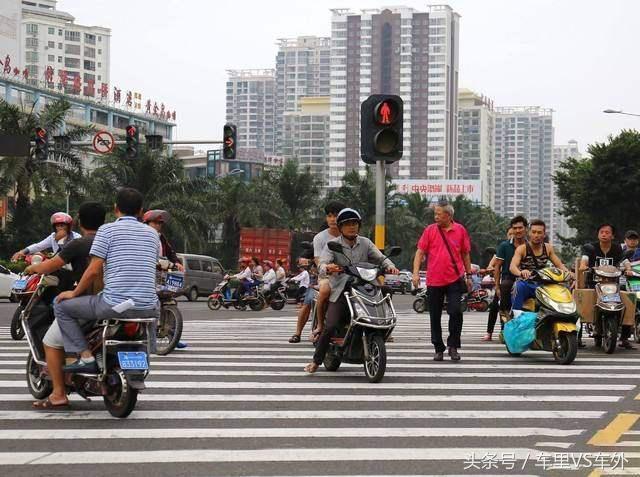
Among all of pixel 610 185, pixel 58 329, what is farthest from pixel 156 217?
pixel 610 185

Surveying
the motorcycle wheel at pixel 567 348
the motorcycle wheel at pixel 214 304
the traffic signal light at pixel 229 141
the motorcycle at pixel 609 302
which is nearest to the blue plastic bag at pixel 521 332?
the motorcycle wheel at pixel 567 348

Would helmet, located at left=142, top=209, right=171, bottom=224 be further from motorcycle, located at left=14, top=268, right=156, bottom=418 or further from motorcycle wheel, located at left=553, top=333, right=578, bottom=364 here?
motorcycle wheel, located at left=553, top=333, right=578, bottom=364

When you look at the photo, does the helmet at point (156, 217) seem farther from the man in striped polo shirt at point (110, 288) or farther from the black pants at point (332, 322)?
the man in striped polo shirt at point (110, 288)

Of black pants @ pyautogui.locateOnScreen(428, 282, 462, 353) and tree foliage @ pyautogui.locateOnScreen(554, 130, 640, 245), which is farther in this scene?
tree foliage @ pyautogui.locateOnScreen(554, 130, 640, 245)

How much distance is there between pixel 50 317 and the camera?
8438mm

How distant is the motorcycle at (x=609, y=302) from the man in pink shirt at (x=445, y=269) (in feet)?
6.50

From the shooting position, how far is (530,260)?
12281 millimetres

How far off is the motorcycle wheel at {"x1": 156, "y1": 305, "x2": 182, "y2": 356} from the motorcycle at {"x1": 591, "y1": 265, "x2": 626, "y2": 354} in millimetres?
4864

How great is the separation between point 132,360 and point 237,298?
24.7 metres

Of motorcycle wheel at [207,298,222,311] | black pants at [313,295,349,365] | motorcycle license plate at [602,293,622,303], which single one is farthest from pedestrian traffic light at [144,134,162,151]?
black pants at [313,295,349,365]

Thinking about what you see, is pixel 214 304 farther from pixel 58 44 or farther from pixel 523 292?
pixel 58 44

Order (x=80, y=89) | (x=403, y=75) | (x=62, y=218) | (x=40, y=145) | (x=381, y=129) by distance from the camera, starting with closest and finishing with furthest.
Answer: (x=62, y=218)
(x=381, y=129)
(x=40, y=145)
(x=80, y=89)
(x=403, y=75)

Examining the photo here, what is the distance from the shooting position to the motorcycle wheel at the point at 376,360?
9820 mm

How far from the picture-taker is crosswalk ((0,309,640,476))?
621 centimetres
